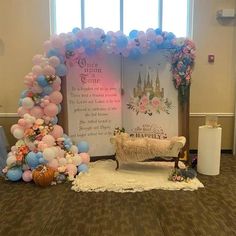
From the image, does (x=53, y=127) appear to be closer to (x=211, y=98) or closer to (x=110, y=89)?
(x=110, y=89)

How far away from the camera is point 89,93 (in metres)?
4.20

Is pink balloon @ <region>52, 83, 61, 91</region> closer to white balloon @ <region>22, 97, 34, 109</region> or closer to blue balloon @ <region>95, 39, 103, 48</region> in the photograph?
white balloon @ <region>22, 97, 34, 109</region>

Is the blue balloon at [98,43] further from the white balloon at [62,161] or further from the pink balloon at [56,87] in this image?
the white balloon at [62,161]

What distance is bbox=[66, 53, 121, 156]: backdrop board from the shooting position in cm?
414

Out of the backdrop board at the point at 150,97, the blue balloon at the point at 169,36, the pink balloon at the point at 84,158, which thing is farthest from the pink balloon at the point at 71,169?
the blue balloon at the point at 169,36

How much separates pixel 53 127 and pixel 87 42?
118 centimetres

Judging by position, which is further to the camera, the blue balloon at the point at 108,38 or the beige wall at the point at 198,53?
the beige wall at the point at 198,53

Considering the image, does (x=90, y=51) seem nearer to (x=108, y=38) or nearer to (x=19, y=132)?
(x=108, y=38)

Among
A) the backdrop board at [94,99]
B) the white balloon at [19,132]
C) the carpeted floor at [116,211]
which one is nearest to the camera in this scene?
the carpeted floor at [116,211]

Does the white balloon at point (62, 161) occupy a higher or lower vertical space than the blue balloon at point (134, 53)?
lower

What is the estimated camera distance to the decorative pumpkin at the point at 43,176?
131 inches

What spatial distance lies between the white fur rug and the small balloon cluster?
0.22 meters

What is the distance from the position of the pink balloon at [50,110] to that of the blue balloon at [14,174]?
741 mm

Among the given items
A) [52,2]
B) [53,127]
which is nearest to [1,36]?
[52,2]
